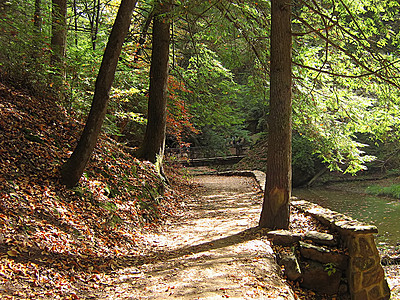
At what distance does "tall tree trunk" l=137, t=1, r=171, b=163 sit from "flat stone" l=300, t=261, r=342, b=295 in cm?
548

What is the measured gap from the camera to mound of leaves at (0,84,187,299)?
339 cm

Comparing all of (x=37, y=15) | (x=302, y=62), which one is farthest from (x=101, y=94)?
(x=302, y=62)

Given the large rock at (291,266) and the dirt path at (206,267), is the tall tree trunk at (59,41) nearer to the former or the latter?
the dirt path at (206,267)

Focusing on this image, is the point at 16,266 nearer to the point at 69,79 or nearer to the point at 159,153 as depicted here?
the point at 69,79

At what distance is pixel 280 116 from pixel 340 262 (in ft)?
8.55

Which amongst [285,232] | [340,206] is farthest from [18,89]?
[340,206]

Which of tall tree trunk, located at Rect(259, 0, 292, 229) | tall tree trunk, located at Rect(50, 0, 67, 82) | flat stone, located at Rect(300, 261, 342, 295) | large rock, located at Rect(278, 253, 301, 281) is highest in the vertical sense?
tall tree trunk, located at Rect(50, 0, 67, 82)

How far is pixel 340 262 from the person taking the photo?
506 centimetres

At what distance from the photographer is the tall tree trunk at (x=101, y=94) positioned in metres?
5.27

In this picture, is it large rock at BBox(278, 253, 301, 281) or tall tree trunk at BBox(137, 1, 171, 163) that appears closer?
large rock at BBox(278, 253, 301, 281)

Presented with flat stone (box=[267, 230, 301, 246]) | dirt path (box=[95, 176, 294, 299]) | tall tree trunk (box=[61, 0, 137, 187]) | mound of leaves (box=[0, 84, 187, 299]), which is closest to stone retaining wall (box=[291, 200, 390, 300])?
flat stone (box=[267, 230, 301, 246])

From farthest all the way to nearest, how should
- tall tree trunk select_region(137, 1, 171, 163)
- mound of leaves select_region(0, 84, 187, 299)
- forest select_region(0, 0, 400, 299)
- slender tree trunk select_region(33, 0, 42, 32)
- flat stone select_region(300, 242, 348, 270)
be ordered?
1. tall tree trunk select_region(137, 1, 171, 163)
2. slender tree trunk select_region(33, 0, 42, 32)
3. flat stone select_region(300, 242, 348, 270)
4. forest select_region(0, 0, 400, 299)
5. mound of leaves select_region(0, 84, 187, 299)

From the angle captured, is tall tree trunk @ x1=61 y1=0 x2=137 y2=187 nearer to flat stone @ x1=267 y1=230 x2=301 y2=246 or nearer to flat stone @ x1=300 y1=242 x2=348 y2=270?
flat stone @ x1=267 y1=230 x2=301 y2=246

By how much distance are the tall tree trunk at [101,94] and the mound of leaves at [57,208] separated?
27cm
